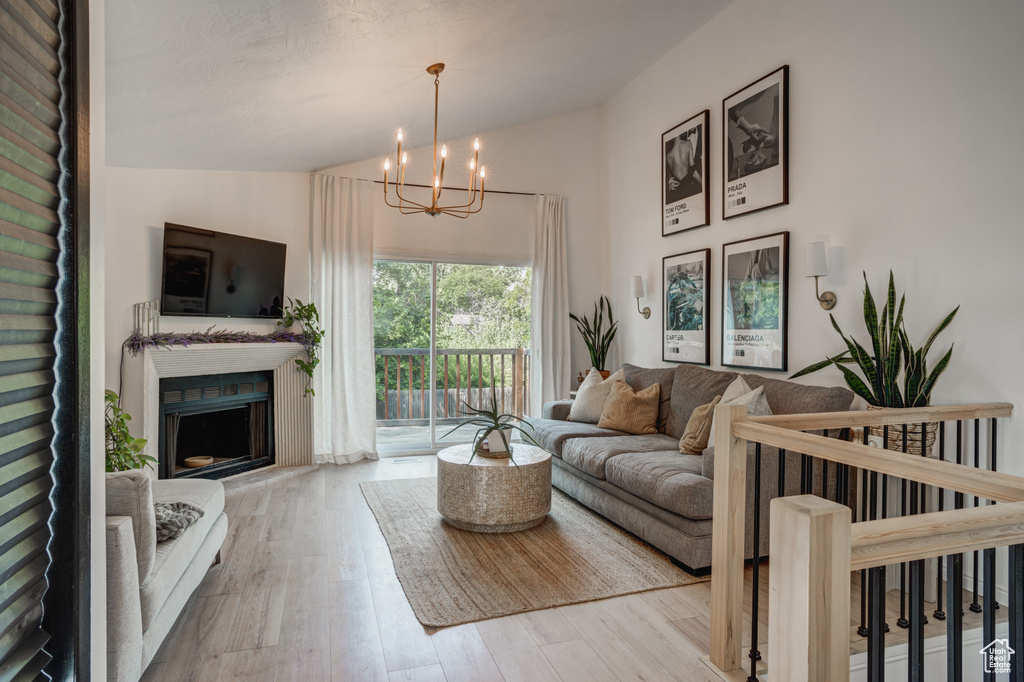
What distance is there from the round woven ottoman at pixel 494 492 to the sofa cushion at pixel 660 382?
4.04ft

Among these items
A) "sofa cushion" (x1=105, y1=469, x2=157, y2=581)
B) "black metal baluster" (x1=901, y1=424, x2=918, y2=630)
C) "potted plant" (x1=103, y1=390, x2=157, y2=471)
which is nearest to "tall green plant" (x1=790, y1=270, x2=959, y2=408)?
"black metal baluster" (x1=901, y1=424, x2=918, y2=630)

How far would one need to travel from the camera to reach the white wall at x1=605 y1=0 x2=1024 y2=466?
8.30 ft

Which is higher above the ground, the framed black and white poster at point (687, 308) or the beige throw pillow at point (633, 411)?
the framed black and white poster at point (687, 308)

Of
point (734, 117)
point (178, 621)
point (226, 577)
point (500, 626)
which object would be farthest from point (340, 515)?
point (734, 117)

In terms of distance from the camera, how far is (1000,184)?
252 cm

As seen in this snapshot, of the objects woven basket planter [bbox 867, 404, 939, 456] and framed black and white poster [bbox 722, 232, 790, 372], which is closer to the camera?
woven basket planter [bbox 867, 404, 939, 456]

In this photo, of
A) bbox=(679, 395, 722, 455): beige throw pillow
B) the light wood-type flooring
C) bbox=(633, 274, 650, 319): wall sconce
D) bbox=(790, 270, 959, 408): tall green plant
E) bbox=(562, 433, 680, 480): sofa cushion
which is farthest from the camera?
bbox=(633, 274, 650, 319): wall sconce

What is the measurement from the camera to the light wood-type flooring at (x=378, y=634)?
2027mm

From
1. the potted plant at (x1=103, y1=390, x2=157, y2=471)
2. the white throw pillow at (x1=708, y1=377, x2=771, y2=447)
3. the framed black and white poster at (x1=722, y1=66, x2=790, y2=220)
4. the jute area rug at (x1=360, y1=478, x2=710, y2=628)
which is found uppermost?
the framed black and white poster at (x1=722, y1=66, x2=790, y2=220)

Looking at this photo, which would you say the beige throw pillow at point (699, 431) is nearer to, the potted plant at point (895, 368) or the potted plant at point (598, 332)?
the potted plant at point (895, 368)

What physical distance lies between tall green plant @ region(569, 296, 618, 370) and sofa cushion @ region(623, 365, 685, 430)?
822 mm

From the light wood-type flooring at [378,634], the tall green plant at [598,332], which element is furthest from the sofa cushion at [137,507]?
the tall green plant at [598,332]

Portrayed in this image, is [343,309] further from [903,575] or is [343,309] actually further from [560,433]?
[903,575]

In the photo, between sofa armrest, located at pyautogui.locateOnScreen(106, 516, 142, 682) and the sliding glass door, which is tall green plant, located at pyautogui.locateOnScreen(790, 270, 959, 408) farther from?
the sliding glass door
